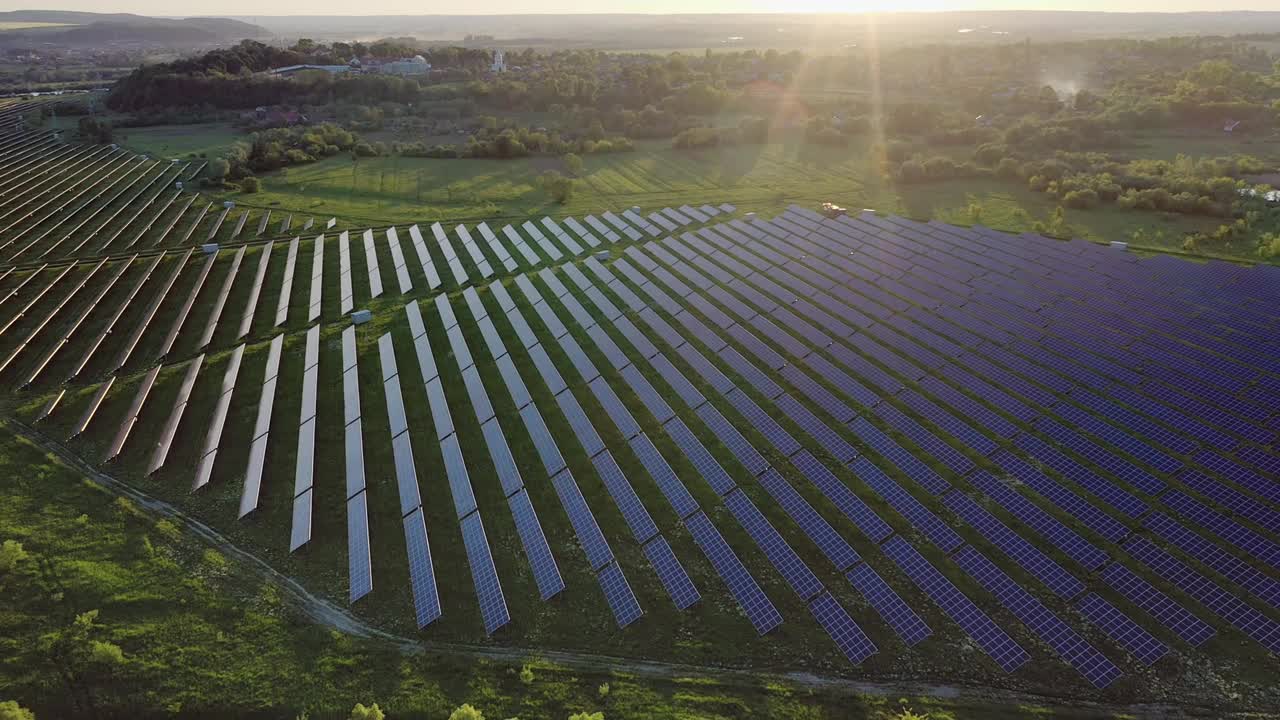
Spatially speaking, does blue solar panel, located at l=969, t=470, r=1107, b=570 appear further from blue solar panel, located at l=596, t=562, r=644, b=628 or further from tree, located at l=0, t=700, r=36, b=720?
tree, located at l=0, t=700, r=36, b=720

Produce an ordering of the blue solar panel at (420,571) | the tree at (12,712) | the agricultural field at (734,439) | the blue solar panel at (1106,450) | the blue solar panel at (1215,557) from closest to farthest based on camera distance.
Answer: the tree at (12,712) < the blue solar panel at (1215,557) < the agricultural field at (734,439) < the blue solar panel at (420,571) < the blue solar panel at (1106,450)

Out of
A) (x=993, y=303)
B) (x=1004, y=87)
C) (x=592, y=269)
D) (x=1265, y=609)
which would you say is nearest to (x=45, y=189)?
(x=592, y=269)

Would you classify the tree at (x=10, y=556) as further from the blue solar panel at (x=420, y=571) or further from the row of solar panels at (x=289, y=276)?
the row of solar panels at (x=289, y=276)

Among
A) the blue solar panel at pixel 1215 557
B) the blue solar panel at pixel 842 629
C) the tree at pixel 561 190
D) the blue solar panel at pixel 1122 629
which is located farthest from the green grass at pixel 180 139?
the blue solar panel at pixel 1215 557

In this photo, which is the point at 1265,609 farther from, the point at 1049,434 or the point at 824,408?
the point at 824,408

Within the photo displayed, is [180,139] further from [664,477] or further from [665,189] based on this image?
[664,477]

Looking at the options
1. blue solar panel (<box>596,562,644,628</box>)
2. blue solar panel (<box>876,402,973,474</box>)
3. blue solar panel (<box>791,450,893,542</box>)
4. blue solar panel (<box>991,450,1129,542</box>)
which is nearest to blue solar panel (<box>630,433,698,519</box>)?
blue solar panel (<box>596,562,644,628</box>)
